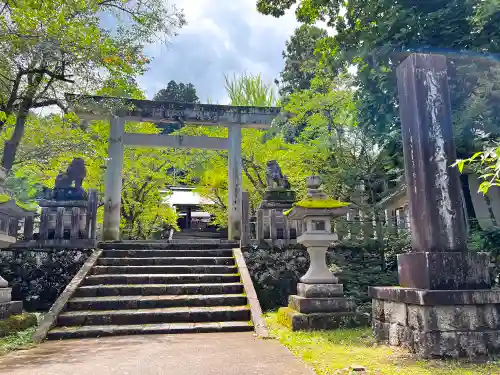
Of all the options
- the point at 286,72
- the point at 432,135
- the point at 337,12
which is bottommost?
the point at 432,135

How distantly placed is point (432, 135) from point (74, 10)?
7.68 m

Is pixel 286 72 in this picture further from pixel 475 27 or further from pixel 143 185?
pixel 475 27

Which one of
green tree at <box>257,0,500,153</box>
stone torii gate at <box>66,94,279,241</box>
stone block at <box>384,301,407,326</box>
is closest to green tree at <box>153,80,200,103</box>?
stone torii gate at <box>66,94,279,241</box>

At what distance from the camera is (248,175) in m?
16.6

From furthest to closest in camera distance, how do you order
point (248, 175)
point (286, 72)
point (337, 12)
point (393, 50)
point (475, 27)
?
point (286, 72) → point (248, 175) → point (337, 12) → point (393, 50) → point (475, 27)

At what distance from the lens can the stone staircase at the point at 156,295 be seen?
5961 millimetres

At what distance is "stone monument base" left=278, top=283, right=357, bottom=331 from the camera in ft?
19.0

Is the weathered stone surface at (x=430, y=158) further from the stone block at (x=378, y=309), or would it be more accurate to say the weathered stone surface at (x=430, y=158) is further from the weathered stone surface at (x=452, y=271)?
the stone block at (x=378, y=309)

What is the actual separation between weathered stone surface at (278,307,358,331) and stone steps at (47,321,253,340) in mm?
723

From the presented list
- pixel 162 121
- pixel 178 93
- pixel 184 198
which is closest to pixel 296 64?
pixel 184 198

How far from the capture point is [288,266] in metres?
8.63

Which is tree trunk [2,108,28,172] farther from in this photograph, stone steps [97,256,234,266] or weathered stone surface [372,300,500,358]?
weathered stone surface [372,300,500,358]

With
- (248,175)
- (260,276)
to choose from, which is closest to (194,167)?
(248,175)

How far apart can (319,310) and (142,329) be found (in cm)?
291
